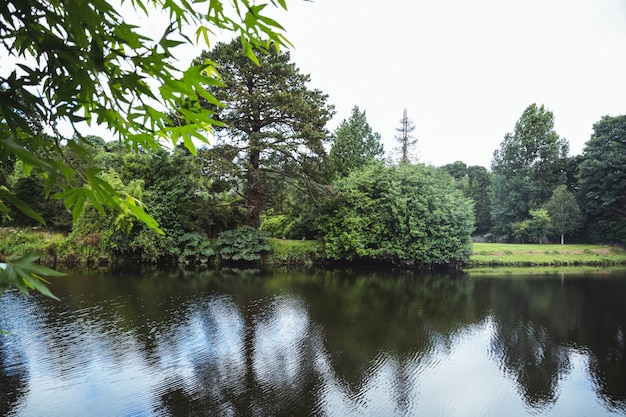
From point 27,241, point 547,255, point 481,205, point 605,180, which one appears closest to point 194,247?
point 27,241

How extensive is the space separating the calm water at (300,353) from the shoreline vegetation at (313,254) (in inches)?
125

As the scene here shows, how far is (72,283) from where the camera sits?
12.4 m

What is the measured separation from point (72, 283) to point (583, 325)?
1601cm

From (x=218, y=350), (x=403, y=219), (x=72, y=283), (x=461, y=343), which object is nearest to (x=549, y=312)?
(x=461, y=343)

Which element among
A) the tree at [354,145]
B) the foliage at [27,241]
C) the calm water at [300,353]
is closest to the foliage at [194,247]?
the calm water at [300,353]

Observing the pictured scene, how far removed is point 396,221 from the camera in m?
19.7

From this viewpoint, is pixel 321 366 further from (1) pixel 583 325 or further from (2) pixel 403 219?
(2) pixel 403 219

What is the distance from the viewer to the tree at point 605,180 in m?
27.5

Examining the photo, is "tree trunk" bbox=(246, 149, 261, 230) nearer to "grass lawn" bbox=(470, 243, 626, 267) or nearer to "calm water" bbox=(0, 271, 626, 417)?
"calm water" bbox=(0, 271, 626, 417)

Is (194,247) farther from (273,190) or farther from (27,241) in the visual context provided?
(27,241)

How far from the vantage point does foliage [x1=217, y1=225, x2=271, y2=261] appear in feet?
59.2

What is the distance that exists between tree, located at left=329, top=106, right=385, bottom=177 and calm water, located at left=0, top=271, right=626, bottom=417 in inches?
455

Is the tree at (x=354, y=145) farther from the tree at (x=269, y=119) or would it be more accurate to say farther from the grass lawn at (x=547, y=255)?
the grass lawn at (x=547, y=255)

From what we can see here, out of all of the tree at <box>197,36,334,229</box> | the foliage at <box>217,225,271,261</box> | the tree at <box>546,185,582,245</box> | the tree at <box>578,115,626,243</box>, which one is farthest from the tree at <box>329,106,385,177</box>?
the tree at <box>578,115,626,243</box>
